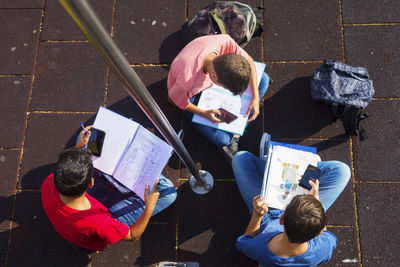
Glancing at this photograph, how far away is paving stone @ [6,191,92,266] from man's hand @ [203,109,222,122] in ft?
5.41

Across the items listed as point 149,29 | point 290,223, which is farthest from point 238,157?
point 149,29

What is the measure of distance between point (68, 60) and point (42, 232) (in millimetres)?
1748

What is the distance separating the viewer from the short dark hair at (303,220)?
2.10m

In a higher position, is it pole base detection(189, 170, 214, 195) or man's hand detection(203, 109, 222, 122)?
man's hand detection(203, 109, 222, 122)

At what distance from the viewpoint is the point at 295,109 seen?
3436 millimetres

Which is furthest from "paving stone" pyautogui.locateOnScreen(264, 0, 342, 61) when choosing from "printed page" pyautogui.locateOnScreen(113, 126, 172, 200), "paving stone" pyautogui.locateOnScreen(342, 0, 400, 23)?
"printed page" pyautogui.locateOnScreen(113, 126, 172, 200)

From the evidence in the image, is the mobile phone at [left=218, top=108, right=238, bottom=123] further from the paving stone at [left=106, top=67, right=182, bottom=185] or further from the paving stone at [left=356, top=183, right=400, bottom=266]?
the paving stone at [left=356, top=183, right=400, bottom=266]

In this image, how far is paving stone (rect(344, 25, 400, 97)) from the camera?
11.2ft

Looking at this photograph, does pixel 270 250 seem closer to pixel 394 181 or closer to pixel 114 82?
pixel 394 181

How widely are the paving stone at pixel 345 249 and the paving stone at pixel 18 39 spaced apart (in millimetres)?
3465

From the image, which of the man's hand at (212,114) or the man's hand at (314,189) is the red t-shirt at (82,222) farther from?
the man's hand at (314,189)

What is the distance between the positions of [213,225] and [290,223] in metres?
1.19

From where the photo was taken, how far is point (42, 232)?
325cm

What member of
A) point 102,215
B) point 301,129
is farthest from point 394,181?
point 102,215
